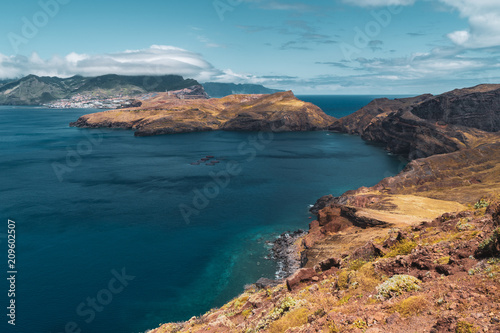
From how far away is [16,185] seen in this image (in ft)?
333

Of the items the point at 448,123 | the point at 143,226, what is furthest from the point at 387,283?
the point at 448,123

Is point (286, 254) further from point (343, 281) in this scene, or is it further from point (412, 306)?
point (412, 306)

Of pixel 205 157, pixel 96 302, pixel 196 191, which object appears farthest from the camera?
pixel 205 157

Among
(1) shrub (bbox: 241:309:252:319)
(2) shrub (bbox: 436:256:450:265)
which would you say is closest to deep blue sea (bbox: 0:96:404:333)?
(1) shrub (bbox: 241:309:252:319)

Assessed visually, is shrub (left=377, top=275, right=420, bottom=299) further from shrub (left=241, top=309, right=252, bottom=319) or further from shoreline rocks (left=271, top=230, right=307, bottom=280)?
shoreline rocks (left=271, top=230, right=307, bottom=280)

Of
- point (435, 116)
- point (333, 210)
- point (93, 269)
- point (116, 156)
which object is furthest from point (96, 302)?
point (435, 116)

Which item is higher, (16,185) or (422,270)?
(422,270)

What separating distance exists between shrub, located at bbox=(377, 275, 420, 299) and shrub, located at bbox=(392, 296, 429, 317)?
168 centimetres

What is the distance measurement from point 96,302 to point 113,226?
93.1 ft

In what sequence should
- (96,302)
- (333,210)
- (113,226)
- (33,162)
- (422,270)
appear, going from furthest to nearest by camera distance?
(33,162) < (113,226) < (333,210) < (96,302) < (422,270)

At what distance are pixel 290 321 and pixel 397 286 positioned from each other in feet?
19.7

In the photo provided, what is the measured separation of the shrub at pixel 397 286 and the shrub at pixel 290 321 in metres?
4.26

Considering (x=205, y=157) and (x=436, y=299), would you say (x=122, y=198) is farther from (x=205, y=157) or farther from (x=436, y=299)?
(x=436, y=299)

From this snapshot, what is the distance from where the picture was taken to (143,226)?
74250 mm
